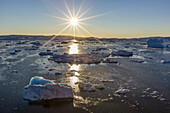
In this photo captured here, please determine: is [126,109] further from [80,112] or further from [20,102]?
[20,102]

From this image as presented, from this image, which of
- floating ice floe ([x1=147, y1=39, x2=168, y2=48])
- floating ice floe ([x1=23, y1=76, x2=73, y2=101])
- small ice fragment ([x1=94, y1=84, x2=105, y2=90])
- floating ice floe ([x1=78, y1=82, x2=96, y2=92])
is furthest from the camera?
floating ice floe ([x1=147, y1=39, x2=168, y2=48])

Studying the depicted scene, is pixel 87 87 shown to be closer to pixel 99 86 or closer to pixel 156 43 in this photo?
pixel 99 86

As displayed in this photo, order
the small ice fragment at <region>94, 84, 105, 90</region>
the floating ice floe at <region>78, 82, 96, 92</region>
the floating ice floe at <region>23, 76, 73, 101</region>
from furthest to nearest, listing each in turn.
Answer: the small ice fragment at <region>94, 84, 105, 90</region>, the floating ice floe at <region>78, 82, 96, 92</region>, the floating ice floe at <region>23, 76, 73, 101</region>

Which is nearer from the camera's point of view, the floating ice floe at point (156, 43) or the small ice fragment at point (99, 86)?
the small ice fragment at point (99, 86)

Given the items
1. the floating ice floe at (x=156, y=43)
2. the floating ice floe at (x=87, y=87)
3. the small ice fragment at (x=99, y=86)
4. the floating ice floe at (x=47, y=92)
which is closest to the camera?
the floating ice floe at (x=47, y=92)

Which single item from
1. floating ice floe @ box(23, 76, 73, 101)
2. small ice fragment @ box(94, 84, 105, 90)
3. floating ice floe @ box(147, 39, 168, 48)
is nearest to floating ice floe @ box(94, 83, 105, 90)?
small ice fragment @ box(94, 84, 105, 90)

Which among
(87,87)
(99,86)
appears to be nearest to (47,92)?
(87,87)

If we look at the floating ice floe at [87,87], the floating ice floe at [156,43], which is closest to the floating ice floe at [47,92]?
the floating ice floe at [87,87]

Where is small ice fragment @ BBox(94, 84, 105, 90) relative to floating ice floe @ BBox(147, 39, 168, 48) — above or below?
below

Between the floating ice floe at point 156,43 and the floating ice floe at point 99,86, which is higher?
the floating ice floe at point 156,43

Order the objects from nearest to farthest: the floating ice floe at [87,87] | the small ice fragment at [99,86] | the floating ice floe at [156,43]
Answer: the floating ice floe at [87,87]
the small ice fragment at [99,86]
the floating ice floe at [156,43]

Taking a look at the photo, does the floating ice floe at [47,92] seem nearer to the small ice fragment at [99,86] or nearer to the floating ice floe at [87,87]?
the floating ice floe at [87,87]

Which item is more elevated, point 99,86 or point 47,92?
point 47,92

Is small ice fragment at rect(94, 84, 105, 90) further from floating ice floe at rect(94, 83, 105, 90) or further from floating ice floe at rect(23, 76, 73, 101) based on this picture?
floating ice floe at rect(23, 76, 73, 101)
